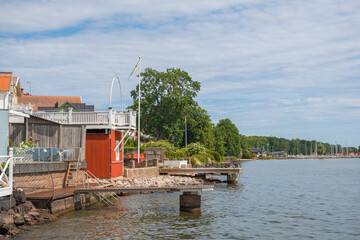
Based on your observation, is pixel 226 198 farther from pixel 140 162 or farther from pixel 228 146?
pixel 228 146

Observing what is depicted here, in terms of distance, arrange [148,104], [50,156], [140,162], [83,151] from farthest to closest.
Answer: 1. [148,104]
2. [140,162]
3. [83,151]
4. [50,156]

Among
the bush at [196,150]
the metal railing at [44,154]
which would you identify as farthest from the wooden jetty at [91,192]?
the bush at [196,150]

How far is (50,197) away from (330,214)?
1620cm

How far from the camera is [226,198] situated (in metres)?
33.2

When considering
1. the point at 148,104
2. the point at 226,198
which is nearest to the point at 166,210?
the point at 226,198

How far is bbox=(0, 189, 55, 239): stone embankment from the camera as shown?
17198 millimetres

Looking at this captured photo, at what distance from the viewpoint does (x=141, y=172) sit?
132ft

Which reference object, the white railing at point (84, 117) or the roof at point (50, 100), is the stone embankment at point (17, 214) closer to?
the white railing at point (84, 117)

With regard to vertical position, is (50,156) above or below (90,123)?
below

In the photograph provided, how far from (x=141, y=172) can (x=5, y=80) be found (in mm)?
22887

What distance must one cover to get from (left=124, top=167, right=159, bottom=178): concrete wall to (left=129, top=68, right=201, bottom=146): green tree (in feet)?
106

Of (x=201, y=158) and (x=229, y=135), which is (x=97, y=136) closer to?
(x=201, y=158)

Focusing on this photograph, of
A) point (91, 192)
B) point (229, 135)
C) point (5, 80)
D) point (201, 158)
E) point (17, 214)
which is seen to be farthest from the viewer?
point (229, 135)

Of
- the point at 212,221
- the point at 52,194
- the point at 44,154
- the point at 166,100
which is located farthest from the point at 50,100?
the point at 212,221
